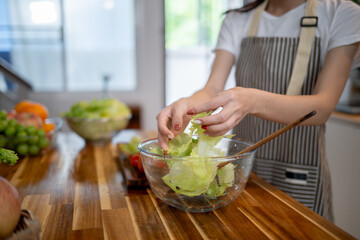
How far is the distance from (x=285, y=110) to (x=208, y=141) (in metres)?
0.30

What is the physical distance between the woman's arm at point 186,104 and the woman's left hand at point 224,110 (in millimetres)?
85

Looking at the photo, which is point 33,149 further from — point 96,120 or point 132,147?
point 132,147

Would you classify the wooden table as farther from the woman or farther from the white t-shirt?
the white t-shirt

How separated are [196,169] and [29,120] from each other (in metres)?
0.96

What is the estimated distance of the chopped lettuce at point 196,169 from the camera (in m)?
0.76

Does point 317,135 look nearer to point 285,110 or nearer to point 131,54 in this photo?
point 285,110

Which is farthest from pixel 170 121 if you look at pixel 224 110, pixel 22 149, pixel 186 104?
pixel 22 149

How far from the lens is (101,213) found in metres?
0.84

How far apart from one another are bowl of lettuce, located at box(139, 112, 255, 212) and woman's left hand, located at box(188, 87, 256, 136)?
0.03 m

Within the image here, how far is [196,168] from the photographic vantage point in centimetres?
75

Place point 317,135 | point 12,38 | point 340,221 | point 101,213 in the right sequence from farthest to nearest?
point 12,38 < point 340,221 < point 317,135 < point 101,213

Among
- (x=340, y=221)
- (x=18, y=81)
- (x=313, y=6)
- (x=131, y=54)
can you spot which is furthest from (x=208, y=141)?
(x=131, y=54)

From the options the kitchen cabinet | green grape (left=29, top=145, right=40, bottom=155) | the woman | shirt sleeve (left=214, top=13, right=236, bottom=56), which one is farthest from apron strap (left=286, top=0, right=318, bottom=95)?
green grape (left=29, top=145, right=40, bottom=155)

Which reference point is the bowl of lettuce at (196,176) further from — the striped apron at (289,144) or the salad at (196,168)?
the striped apron at (289,144)
